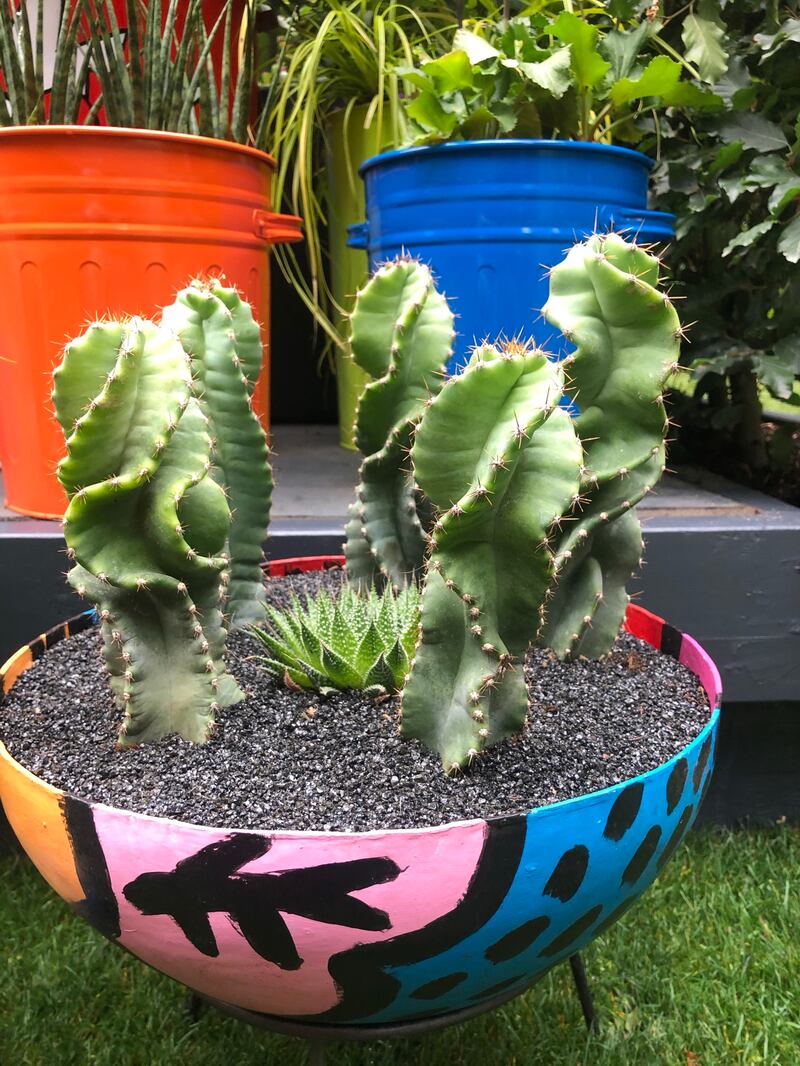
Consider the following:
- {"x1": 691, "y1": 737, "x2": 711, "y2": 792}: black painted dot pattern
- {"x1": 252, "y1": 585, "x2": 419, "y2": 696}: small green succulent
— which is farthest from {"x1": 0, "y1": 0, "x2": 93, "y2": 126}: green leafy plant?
{"x1": 691, "y1": 737, "x2": 711, "y2": 792}: black painted dot pattern

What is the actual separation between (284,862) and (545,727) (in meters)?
0.33

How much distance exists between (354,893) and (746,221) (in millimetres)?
1488

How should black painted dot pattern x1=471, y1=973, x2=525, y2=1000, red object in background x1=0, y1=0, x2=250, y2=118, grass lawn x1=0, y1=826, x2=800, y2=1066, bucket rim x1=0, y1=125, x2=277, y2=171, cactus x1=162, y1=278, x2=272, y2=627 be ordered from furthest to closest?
red object in background x1=0, y1=0, x2=250, y2=118, bucket rim x1=0, y1=125, x2=277, y2=171, grass lawn x1=0, y1=826, x2=800, y2=1066, cactus x1=162, y1=278, x2=272, y2=627, black painted dot pattern x1=471, y1=973, x2=525, y2=1000

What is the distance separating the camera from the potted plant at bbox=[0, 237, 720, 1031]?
1.93 ft

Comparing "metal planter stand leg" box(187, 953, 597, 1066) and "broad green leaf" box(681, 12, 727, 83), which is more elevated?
"broad green leaf" box(681, 12, 727, 83)

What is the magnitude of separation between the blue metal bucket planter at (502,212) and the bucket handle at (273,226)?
0.16 m

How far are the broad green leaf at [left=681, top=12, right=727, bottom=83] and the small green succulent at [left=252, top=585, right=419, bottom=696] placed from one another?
3.57ft

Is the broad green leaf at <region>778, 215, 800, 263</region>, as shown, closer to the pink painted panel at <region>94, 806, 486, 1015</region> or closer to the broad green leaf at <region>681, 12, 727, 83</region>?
the broad green leaf at <region>681, 12, 727, 83</region>

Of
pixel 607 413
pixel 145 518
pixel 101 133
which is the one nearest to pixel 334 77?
pixel 101 133

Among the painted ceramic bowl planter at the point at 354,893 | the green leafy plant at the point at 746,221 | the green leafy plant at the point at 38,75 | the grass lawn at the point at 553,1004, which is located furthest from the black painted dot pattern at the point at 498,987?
the green leafy plant at the point at 38,75

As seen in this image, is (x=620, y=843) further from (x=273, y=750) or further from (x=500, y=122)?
(x=500, y=122)

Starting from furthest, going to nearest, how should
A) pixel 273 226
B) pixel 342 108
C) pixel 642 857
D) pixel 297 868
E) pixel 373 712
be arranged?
pixel 342 108
pixel 273 226
pixel 373 712
pixel 642 857
pixel 297 868

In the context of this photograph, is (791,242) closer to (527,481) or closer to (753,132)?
(753,132)

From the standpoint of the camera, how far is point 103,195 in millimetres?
1210
